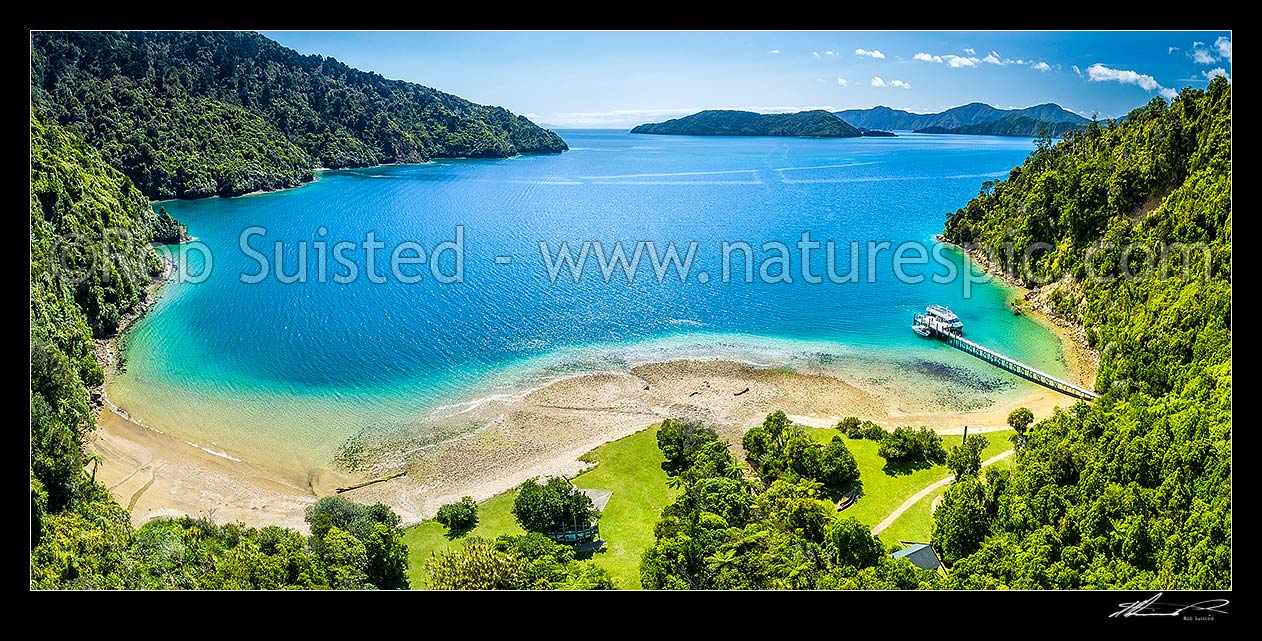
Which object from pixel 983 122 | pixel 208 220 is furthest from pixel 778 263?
pixel 983 122

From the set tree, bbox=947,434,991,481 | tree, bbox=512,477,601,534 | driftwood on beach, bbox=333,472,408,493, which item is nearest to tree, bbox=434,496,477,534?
tree, bbox=512,477,601,534

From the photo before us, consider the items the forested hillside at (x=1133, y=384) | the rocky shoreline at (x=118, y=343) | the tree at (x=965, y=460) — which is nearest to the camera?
the forested hillside at (x=1133, y=384)

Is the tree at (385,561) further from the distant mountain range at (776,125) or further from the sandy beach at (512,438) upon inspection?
the distant mountain range at (776,125)

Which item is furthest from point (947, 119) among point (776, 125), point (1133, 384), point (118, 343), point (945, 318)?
point (118, 343)

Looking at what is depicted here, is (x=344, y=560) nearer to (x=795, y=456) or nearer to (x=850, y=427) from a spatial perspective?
(x=795, y=456)

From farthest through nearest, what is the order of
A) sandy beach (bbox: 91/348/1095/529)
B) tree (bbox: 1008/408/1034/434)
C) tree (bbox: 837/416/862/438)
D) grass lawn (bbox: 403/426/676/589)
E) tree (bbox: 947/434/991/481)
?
tree (bbox: 837/416/862/438) → tree (bbox: 1008/408/1034/434) → sandy beach (bbox: 91/348/1095/529) → tree (bbox: 947/434/991/481) → grass lawn (bbox: 403/426/676/589)

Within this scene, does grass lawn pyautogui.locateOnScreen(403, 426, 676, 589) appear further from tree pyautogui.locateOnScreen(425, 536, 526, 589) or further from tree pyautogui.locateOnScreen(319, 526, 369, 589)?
tree pyautogui.locateOnScreen(425, 536, 526, 589)

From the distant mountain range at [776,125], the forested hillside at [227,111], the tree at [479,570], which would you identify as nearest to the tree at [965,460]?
the tree at [479,570]
